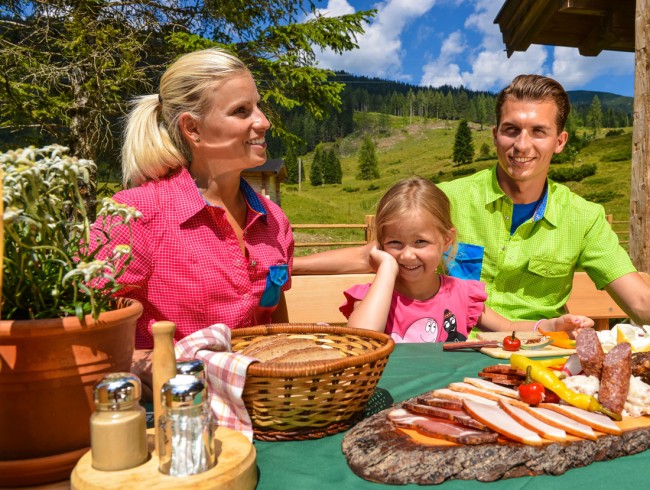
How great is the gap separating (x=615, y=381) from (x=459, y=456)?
1.53 ft

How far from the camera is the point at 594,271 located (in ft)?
9.54

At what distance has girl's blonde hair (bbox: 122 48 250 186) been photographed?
2.03 metres

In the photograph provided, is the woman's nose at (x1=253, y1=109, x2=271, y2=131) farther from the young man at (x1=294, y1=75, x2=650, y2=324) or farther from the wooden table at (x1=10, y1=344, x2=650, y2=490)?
the wooden table at (x1=10, y1=344, x2=650, y2=490)

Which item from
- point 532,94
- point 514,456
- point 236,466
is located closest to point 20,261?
point 236,466

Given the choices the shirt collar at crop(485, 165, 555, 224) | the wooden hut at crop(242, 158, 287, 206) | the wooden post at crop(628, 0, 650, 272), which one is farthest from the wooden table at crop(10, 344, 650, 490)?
the wooden hut at crop(242, 158, 287, 206)

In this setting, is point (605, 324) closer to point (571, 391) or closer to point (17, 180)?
point (571, 391)

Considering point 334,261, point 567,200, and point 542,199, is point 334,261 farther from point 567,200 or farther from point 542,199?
point 567,200

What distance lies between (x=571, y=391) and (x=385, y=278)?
106 centimetres

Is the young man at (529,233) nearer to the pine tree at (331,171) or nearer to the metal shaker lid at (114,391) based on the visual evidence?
the metal shaker lid at (114,391)

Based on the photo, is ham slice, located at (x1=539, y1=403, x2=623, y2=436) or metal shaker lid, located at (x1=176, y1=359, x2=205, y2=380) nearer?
metal shaker lid, located at (x1=176, y1=359, x2=205, y2=380)

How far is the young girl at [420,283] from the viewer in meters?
2.41

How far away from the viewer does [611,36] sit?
5.35m

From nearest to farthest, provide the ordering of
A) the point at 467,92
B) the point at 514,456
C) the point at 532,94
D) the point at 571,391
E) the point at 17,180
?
the point at 17,180
the point at 514,456
the point at 571,391
the point at 532,94
the point at 467,92

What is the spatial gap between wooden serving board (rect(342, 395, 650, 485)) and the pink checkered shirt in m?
0.95
